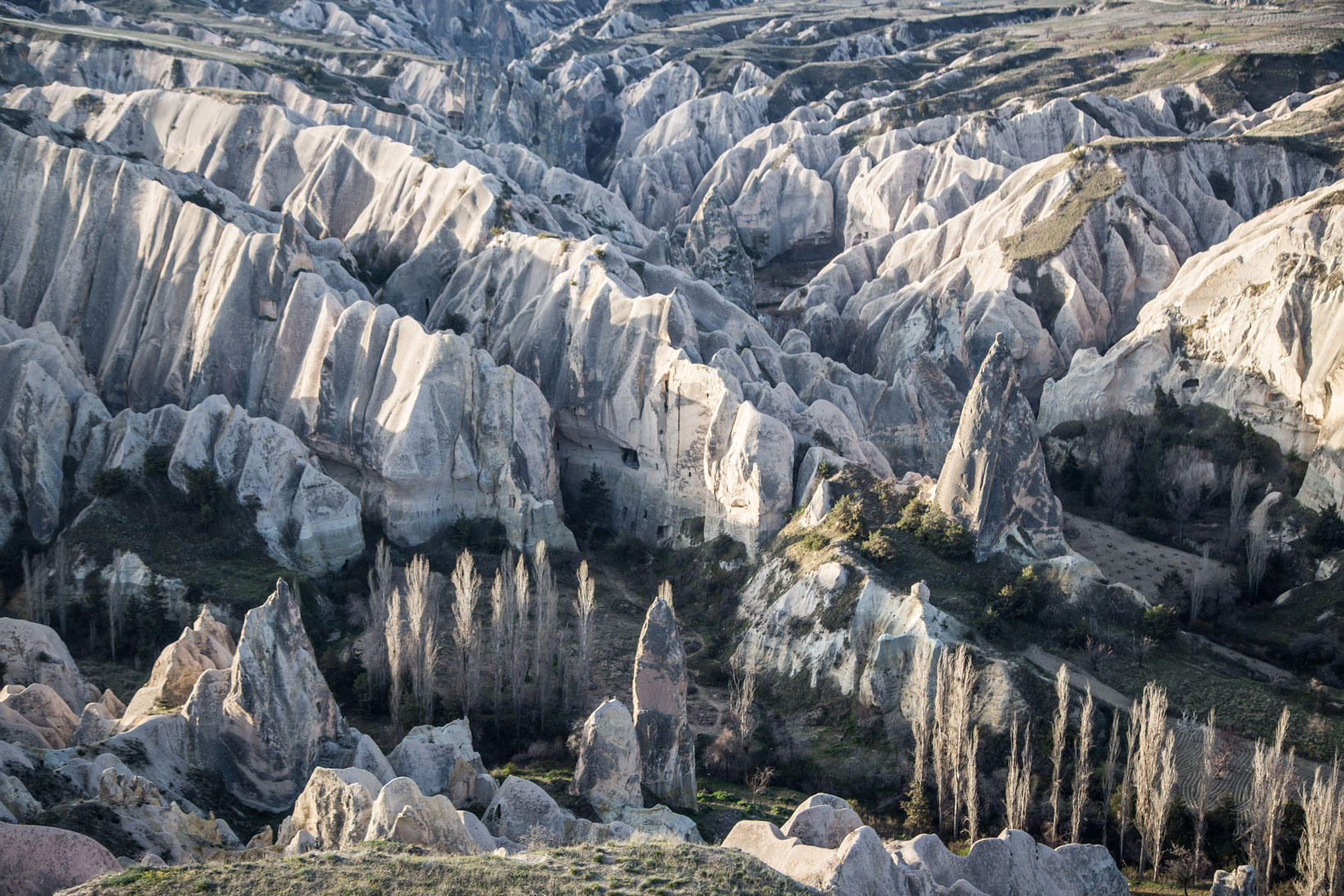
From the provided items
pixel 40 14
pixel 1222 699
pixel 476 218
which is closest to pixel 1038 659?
pixel 1222 699

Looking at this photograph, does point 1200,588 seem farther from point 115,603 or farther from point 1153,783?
point 115,603

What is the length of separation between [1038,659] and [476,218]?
40.6m

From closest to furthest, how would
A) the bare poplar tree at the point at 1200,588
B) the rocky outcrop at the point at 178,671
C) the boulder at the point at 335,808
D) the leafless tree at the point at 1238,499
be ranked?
the boulder at the point at 335,808
the rocky outcrop at the point at 178,671
the bare poplar tree at the point at 1200,588
the leafless tree at the point at 1238,499

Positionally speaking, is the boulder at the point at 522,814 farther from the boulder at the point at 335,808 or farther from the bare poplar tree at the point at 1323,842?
the bare poplar tree at the point at 1323,842

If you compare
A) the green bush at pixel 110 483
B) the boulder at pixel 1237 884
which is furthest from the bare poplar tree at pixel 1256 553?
the green bush at pixel 110 483

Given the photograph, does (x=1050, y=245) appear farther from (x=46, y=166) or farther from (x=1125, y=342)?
(x=46, y=166)

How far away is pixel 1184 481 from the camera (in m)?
51.0

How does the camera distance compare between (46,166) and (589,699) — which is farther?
(46,166)

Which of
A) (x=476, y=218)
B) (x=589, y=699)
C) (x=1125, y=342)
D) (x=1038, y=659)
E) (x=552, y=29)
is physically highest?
(x=552, y=29)

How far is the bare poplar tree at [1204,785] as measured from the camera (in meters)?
28.9

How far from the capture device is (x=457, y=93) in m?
122

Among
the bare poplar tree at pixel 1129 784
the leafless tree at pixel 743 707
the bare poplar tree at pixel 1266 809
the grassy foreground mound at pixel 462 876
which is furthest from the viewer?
the leafless tree at pixel 743 707

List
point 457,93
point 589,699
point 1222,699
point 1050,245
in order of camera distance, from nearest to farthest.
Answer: point 1222,699 → point 589,699 → point 1050,245 → point 457,93

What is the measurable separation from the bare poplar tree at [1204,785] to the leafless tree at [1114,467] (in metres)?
23.2
